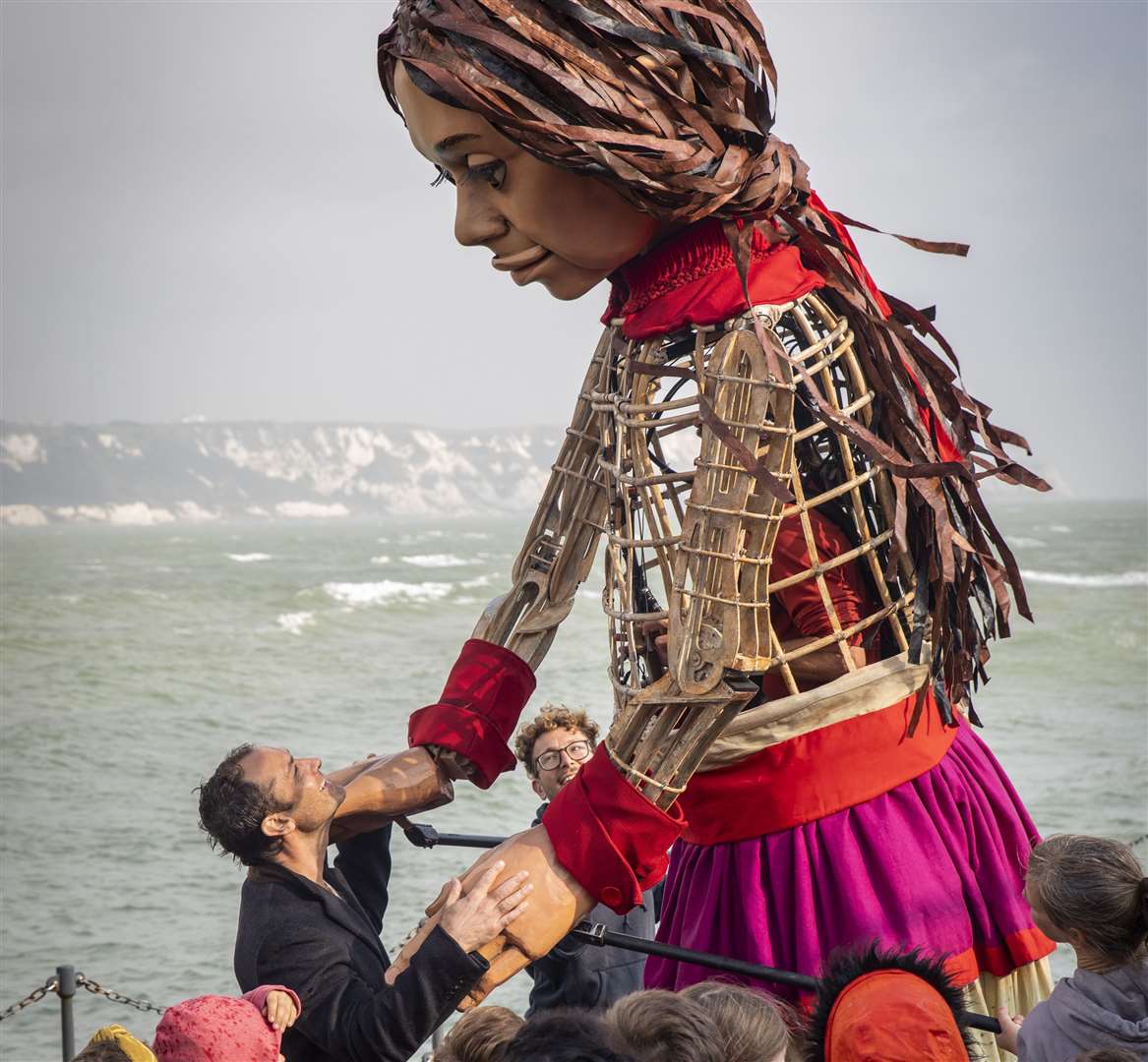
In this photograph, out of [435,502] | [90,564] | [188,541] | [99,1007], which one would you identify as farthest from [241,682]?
[435,502]

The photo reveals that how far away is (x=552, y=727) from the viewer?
2910 mm

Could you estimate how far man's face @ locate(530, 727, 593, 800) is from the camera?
2.85 meters

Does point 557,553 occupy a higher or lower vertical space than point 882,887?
higher

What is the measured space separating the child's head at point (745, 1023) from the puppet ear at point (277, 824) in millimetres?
633

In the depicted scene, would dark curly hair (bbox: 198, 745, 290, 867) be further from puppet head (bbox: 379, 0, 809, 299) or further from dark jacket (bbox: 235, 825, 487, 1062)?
puppet head (bbox: 379, 0, 809, 299)

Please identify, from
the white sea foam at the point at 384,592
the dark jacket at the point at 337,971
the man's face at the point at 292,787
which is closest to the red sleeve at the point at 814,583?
the dark jacket at the point at 337,971

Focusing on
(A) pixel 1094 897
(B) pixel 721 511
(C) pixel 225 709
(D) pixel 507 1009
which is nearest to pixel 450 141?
(B) pixel 721 511

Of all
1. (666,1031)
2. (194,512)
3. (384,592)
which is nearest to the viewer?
(666,1031)

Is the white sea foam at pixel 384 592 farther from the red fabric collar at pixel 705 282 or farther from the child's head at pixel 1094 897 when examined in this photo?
the child's head at pixel 1094 897

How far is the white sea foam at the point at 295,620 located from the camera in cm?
2297

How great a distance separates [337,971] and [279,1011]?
15 cm

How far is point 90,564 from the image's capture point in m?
32.7

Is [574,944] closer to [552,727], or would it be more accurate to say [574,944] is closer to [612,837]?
[552,727]

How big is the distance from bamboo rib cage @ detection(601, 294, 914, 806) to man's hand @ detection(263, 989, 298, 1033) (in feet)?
1.62
